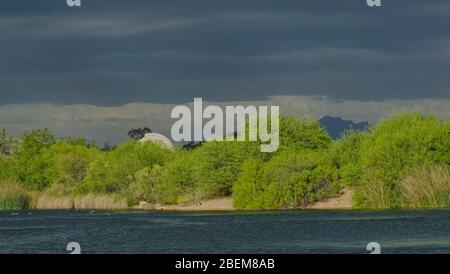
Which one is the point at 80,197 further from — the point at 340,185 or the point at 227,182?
the point at 340,185

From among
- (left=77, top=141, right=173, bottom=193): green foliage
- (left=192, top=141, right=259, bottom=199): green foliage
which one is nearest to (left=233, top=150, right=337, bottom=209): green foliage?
(left=192, top=141, right=259, bottom=199): green foliage

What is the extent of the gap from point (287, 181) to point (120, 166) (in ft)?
73.4

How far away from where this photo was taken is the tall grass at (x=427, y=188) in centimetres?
7119

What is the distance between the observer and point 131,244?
51.7 metres

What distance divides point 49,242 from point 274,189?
3201 centimetres

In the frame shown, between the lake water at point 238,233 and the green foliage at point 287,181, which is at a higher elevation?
the green foliage at point 287,181

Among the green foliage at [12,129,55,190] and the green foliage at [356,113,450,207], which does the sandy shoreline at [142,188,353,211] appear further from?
the green foliage at [12,129,55,190]

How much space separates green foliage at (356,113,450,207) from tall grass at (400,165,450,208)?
5.90 ft

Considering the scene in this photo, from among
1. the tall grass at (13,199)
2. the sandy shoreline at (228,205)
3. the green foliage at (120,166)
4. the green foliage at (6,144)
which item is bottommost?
the sandy shoreline at (228,205)

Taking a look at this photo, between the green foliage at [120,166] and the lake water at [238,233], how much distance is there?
76.2 feet

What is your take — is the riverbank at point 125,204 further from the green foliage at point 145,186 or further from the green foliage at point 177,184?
the green foliage at point 177,184

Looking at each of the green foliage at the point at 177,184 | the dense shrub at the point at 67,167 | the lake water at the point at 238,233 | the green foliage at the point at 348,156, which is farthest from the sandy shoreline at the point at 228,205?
the dense shrub at the point at 67,167

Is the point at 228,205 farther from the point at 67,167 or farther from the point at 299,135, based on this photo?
the point at 67,167

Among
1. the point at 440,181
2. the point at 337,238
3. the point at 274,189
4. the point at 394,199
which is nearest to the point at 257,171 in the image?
the point at 274,189
